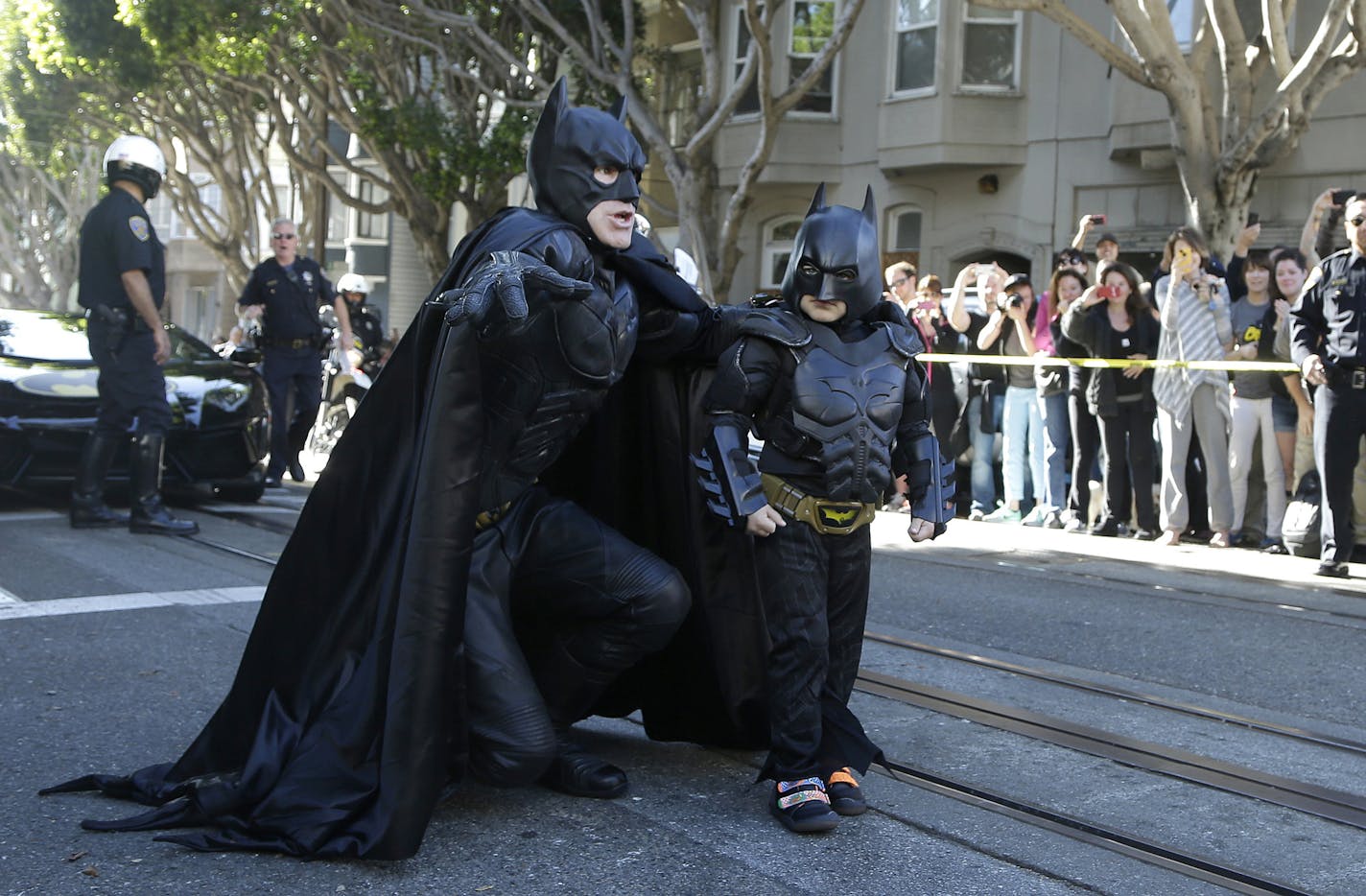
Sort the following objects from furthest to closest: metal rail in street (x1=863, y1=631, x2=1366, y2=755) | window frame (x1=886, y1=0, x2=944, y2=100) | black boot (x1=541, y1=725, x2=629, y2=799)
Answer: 1. window frame (x1=886, y1=0, x2=944, y2=100)
2. metal rail in street (x1=863, y1=631, x2=1366, y2=755)
3. black boot (x1=541, y1=725, x2=629, y2=799)

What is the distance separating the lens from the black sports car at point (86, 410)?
10062 mm

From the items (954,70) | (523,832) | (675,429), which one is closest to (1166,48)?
(954,70)

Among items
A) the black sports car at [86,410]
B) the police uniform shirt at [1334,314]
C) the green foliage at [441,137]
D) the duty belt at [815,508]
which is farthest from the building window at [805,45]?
the duty belt at [815,508]

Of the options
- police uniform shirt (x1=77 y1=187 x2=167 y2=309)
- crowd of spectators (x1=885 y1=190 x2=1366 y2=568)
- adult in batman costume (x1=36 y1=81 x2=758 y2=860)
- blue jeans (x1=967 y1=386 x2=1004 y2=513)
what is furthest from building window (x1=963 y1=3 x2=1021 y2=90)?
adult in batman costume (x1=36 y1=81 x2=758 y2=860)

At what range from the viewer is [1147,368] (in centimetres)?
1092

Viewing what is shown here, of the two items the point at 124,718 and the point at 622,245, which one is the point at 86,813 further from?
the point at 622,245

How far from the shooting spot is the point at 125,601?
720 centimetres

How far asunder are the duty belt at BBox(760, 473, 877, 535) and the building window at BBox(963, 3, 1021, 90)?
759 inches

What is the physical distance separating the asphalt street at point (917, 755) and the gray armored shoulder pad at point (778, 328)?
1297 millimetres

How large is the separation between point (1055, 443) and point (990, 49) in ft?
41.1

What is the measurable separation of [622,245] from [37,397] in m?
7.13

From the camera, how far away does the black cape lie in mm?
3812

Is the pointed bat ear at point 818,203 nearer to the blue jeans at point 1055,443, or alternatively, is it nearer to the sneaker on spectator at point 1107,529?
the sneaker on spectator at point 1107,529

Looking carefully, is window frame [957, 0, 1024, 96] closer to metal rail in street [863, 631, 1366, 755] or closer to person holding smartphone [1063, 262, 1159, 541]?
person holding smartphone [1063, 262, 1159, 541]
